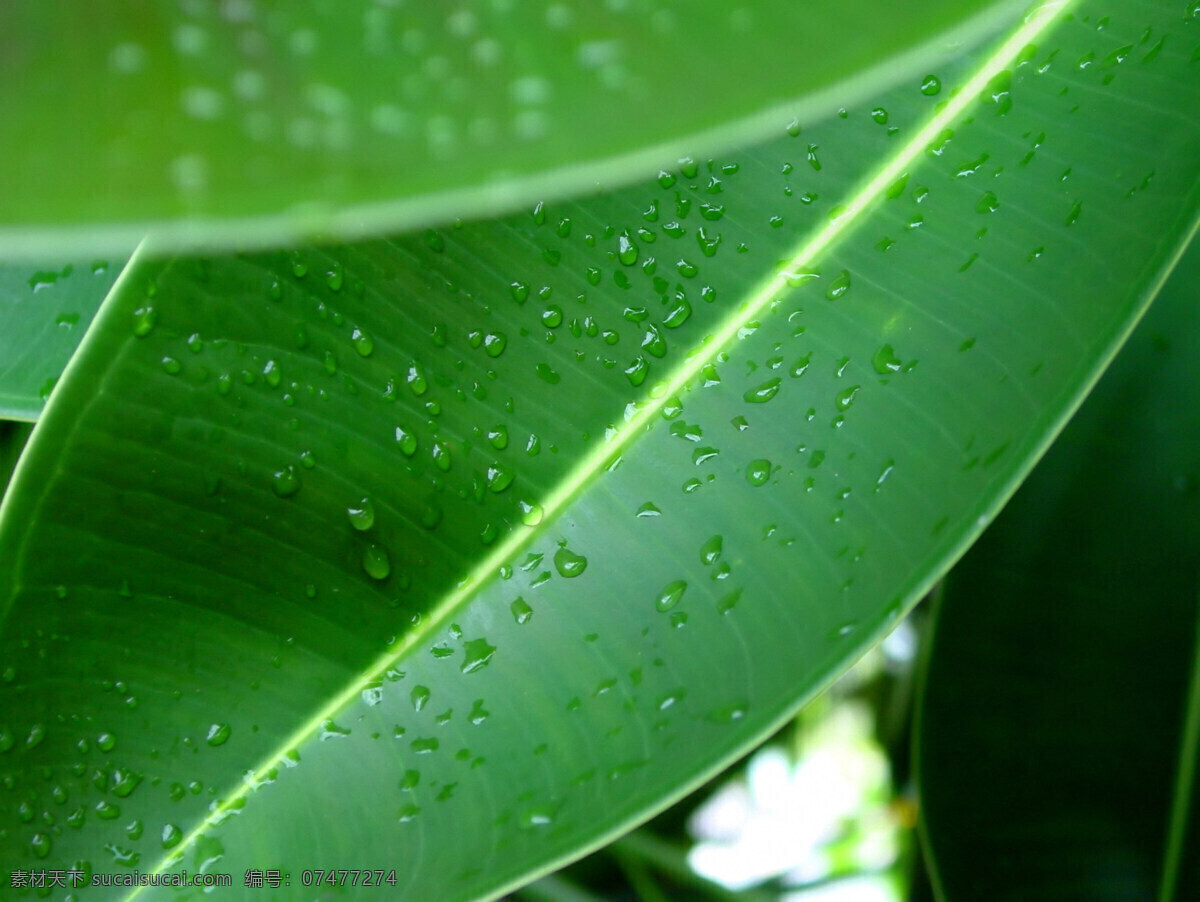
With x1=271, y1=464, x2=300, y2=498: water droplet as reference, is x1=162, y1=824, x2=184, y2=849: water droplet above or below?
below

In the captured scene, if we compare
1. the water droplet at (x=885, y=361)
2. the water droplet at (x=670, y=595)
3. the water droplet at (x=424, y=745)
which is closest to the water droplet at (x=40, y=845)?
the water droplet at (x=424, y=745)

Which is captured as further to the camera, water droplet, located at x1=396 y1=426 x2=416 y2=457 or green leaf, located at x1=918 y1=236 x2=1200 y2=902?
green leaf, located at x1=918 y1=236 x2=1200 y2=902

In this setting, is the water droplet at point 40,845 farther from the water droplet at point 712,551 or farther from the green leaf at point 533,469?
the water droplet at point 712,551

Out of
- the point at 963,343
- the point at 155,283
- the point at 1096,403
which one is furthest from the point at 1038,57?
the point at 155,283

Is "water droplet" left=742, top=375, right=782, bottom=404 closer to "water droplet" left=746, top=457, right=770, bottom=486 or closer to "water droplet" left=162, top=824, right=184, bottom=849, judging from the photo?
"water droplet" left=746, top=457, right=770, bottom=486

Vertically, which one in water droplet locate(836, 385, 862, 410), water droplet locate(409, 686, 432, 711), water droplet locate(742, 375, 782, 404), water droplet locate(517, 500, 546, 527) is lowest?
water droplet locate(409, 686, 432, 711)

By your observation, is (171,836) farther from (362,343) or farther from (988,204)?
(988,204)

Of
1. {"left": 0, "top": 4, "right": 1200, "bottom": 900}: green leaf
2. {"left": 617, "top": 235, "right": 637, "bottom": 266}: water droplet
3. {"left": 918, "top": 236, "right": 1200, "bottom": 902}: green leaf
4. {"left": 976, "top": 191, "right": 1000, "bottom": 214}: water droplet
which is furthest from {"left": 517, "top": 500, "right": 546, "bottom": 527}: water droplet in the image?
{"left": 918, "top": 236, "right": 1200, "bottom": 902}: green leaf
